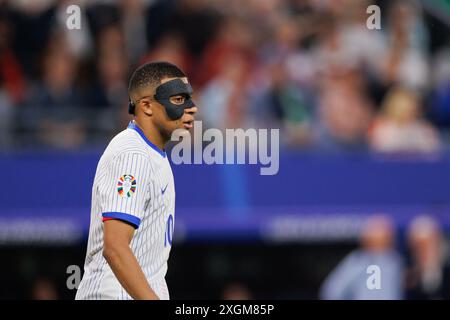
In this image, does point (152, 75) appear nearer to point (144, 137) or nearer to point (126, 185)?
point (144, 137)

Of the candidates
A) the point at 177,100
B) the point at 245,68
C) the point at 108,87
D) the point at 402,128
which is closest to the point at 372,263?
the point at 402,128

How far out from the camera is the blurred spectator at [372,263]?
9.66 meters

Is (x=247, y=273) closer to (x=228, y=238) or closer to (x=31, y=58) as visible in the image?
(x=228, y=238)

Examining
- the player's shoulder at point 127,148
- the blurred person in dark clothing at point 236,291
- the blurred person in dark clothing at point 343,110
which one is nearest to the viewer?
the player's shoulder at point 127,148

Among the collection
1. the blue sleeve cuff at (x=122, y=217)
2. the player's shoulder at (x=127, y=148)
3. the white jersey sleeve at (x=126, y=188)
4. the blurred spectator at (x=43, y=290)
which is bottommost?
the blue sleeve cuff at (x=122, y=217)

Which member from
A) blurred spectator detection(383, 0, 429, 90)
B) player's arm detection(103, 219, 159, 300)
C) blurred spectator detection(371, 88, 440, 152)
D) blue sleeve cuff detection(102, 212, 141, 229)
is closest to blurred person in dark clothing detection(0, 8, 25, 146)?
blurred spectator detection(371, 88, 440, 152)

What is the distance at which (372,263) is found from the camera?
32.0ft

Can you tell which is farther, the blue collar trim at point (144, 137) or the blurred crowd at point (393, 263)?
the blurred crowd at point (393, 263)

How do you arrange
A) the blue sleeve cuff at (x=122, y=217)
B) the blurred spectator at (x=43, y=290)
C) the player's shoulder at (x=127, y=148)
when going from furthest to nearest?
the blurred spectator at (x=43, y=290) < the player's shoulder at (x=127, y=148) < the blue sleeve cuff at (x=122, y=217)

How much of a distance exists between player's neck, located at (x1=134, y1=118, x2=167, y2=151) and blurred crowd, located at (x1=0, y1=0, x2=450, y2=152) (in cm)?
495

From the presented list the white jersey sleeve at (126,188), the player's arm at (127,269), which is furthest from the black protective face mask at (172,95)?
the player's arm at (127,269)

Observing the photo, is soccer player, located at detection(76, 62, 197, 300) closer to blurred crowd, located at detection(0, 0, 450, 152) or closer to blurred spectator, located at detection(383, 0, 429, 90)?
blurred crowd, located at detection(0, 0, 450, 152)

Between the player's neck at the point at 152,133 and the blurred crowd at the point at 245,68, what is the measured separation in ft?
16.2

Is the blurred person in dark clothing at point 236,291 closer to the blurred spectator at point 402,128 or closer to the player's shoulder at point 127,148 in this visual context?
the blurred spectator at point 402,128
